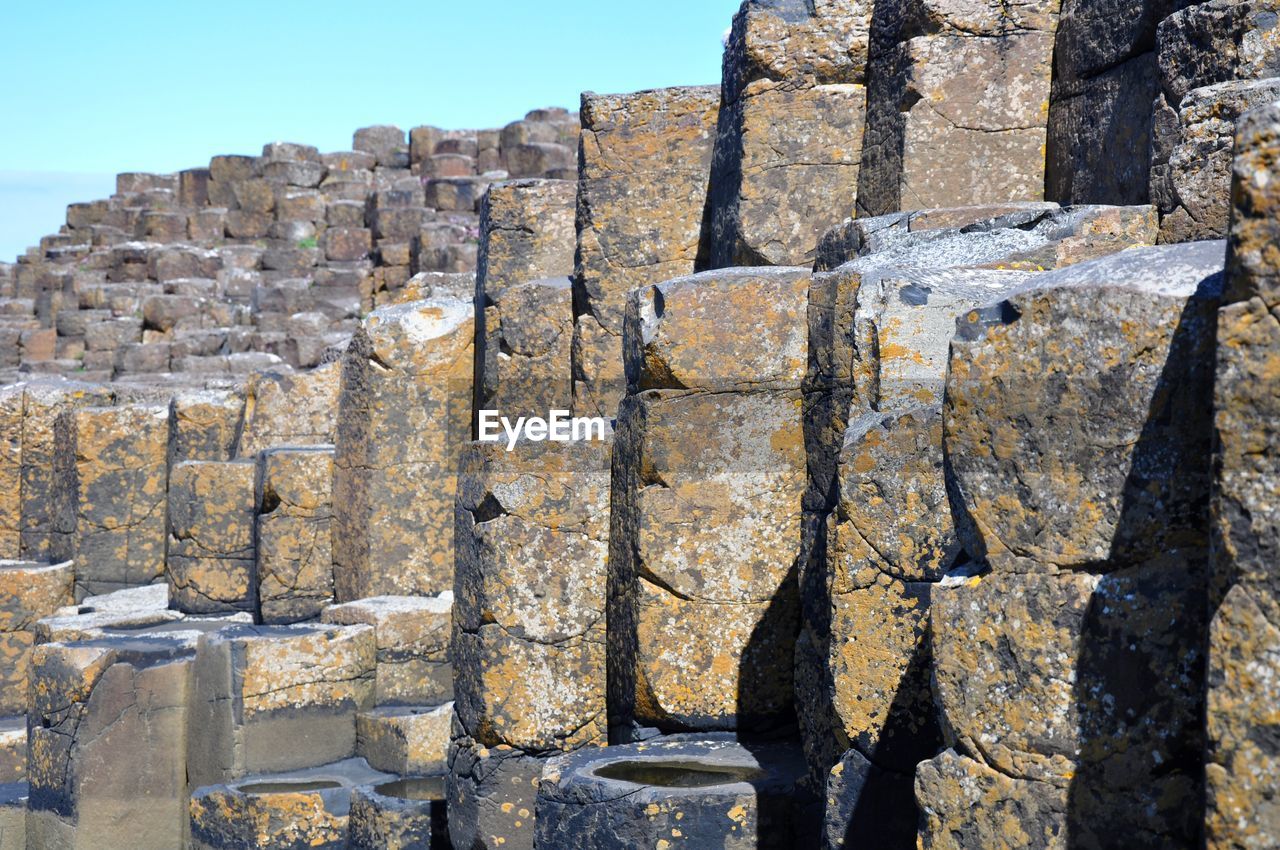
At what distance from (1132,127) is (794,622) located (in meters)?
2.30

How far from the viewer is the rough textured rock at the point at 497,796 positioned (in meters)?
5.02

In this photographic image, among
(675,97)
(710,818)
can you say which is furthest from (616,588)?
(675,97)

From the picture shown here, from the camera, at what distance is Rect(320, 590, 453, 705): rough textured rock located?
705 centimetres

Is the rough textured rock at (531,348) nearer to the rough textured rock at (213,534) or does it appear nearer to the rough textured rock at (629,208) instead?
the rough textured rock at (629,208)

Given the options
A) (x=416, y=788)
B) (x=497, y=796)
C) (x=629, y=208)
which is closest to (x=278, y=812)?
(x=416, y=788)

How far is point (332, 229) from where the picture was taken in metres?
27.2

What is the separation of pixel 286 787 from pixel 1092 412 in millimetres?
5271

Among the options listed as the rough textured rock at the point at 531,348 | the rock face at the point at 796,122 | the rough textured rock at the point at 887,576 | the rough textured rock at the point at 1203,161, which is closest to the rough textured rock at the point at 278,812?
the rough textured rock at the point at 531,348

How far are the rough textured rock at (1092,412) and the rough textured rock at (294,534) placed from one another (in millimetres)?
5818

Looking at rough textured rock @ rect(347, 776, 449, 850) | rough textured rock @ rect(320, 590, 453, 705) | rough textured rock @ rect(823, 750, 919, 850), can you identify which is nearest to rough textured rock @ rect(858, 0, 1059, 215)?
rough textured rock @ rect(823, 750, 919, 850)

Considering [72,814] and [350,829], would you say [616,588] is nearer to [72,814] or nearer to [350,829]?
[350,829]

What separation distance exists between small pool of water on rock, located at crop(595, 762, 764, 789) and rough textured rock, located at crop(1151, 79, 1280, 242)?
83.6 inches

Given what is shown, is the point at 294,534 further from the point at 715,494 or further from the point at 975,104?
the point at 975,104

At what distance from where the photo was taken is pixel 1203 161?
13.1ft
